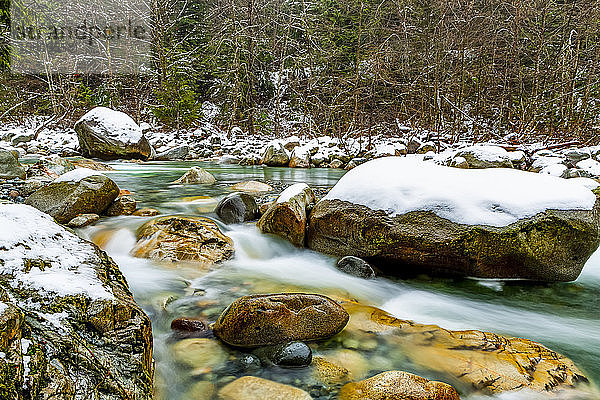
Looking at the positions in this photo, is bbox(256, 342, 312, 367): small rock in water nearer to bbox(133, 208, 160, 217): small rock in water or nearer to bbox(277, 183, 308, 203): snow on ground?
bbox(277, 183, 308, 203): snow on ground

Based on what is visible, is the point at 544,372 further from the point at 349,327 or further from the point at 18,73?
the point at 18,73

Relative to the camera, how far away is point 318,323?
2.10m

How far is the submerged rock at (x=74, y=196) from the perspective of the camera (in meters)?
4.02

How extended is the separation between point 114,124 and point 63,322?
11363mm

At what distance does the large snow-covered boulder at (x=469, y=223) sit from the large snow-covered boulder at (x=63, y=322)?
2.20 metres

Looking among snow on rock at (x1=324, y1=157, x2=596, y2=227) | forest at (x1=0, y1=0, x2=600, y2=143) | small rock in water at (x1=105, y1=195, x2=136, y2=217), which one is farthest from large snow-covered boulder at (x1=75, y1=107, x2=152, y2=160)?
snow on rock at (x1=324, y1=157, x2=596, y2=227)

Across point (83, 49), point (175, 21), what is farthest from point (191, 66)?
point (83, 49)

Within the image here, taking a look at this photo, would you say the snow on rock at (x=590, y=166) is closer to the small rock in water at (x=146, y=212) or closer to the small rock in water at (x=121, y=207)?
the small rock in water at (x=146, y=212)

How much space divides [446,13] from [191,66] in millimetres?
12717

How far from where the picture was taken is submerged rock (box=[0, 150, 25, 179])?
5.91 m

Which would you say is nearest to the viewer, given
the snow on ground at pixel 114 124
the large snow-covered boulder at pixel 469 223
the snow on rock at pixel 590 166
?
the large snow-covered boulder at pixel 469 223

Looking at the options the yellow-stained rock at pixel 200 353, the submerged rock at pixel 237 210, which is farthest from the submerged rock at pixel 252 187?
the yellow-stained rock at pixel 200 353

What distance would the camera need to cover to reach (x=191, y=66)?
748 inches

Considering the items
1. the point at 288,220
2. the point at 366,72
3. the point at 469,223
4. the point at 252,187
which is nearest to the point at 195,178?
the point at 252,187
